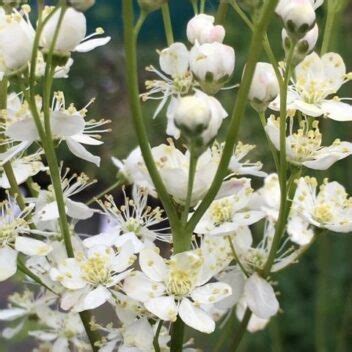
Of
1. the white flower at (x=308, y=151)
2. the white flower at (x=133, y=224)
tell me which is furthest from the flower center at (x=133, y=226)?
the white flower at (x=308, y=151)

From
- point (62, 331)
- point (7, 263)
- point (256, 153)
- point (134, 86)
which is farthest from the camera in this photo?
point (256, 153)

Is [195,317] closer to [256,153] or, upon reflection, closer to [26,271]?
[26,271]

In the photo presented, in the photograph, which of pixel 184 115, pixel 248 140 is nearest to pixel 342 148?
pixel 184 115

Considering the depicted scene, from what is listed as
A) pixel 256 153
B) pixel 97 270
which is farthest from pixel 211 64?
pixel 256 153

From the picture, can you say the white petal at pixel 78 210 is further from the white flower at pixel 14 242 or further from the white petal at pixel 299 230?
the white petal at pixel 299 230

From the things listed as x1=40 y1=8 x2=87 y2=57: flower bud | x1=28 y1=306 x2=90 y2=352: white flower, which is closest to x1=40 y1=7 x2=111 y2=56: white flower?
x1=40 y1=8 x2=87 y2=57: flower bud

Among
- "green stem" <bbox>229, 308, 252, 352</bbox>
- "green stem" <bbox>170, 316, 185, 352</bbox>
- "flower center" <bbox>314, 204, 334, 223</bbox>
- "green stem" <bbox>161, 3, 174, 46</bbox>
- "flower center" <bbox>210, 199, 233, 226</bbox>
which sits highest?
"green stem" <bbox>161, 3, 174, 46</bbox>

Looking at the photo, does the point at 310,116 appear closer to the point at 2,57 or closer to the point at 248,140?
the point at 2,57

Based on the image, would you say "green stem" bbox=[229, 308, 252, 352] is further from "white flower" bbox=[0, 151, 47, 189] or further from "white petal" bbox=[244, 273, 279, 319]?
"white flower" bbox=[0, 151, 47, 189]
